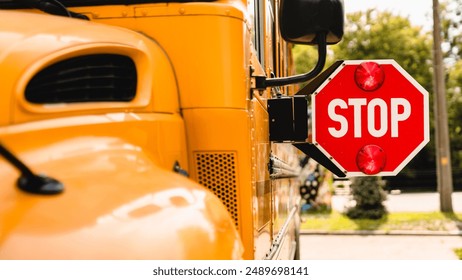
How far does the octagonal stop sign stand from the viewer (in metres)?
2.61

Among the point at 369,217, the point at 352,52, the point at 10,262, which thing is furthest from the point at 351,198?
the point at 10,262

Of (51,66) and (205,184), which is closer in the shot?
(51,66)

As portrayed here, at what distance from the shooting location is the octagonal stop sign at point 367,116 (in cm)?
261

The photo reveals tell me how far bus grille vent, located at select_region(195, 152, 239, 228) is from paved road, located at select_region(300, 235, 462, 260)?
5.43m

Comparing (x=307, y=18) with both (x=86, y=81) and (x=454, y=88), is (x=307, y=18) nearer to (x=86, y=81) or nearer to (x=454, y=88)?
(x=86, y=81)

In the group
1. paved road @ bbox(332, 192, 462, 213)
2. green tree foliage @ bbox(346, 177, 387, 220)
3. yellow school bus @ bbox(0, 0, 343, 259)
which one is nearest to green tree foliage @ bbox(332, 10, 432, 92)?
paved road @ bbox(332, 192, 462, 213)

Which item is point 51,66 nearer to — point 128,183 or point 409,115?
point 128,183

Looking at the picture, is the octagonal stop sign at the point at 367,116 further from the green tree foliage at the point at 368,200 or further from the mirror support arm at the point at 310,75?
the green tree foliage at the point at 368,200

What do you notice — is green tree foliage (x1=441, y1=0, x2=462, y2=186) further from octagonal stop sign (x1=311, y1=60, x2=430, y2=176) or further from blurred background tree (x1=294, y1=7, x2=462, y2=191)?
octagonal stop sign (x1=311, y1=60, x2=430, y2=176)

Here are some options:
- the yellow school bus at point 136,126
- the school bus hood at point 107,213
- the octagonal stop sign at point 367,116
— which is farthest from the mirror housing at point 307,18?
the school bus hood at point 107,213

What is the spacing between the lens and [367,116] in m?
2.62

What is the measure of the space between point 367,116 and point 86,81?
1268mm

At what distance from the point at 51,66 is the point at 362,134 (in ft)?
4.55

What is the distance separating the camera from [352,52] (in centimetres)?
1772
